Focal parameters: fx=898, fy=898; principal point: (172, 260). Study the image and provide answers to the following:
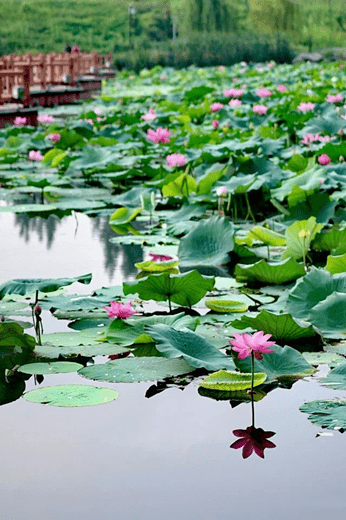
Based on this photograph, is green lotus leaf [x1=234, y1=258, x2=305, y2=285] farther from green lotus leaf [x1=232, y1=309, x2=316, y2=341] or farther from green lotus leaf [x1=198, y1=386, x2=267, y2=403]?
green lotus leaf [x1=198, y1=386, x2=267, y2=403]

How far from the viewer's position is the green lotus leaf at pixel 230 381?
76.3 inches

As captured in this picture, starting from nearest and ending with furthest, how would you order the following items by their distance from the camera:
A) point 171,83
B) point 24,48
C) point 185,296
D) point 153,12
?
1. point 185,296
2. point 171,83
3. point 24,48
4. point 153,12

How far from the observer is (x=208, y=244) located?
3.26 m

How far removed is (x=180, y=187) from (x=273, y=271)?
173 cm

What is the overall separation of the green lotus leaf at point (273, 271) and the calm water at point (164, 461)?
79cm

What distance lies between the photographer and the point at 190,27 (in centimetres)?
3494

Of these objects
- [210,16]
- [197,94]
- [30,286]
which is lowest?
[197,94]

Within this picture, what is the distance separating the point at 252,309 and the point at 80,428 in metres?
0.93

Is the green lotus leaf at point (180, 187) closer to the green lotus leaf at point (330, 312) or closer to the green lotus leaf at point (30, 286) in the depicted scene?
the green lotus leaf at point (30, 286)

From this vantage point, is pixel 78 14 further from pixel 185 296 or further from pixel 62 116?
pixel 185 296

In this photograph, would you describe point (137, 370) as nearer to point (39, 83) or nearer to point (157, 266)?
point (157, 266)

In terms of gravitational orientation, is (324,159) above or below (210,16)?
below

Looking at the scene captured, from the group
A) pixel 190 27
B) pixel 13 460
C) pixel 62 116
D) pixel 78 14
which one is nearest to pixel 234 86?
pixel 62 116

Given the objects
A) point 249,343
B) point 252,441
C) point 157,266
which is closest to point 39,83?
point 157,266
